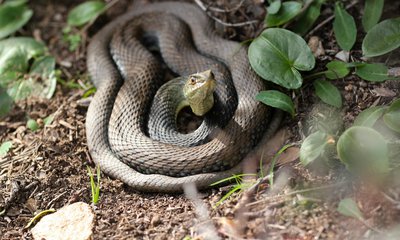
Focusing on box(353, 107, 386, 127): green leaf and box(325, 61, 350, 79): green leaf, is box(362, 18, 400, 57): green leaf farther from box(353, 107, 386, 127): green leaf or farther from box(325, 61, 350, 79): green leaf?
box(353, 107, 386, 127): green leaf

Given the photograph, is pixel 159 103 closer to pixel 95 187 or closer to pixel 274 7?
pixel 95 187

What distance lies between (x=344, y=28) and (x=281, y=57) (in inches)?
38.0

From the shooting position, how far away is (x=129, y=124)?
6.43m

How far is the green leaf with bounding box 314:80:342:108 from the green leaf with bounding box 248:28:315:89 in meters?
0.28

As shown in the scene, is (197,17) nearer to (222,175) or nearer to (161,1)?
(161,1)

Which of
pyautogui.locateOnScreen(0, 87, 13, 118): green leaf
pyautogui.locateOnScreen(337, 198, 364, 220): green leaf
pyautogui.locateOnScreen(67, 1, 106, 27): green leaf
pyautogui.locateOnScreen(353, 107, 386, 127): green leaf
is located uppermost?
pyautogui.locateOnScreen(67, 1, 106, 27): green leaf

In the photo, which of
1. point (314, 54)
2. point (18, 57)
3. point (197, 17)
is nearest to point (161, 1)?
point (197, 17)

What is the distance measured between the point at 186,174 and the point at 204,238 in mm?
1060

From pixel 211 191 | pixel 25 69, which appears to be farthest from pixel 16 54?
pixel 211 191

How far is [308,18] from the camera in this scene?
6.59 m

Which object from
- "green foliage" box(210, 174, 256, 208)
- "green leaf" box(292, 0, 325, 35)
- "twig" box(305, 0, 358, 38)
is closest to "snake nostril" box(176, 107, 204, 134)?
"green foliage" box(210, 174, 256, 208)

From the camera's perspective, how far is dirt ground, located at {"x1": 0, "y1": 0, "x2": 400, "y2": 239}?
4812mm

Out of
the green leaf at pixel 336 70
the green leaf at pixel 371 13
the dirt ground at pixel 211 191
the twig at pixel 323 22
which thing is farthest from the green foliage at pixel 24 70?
the green leaf at pixel 371 13

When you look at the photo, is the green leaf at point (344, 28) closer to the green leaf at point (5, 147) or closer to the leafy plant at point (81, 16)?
the leafy plant at point (81, 16)
